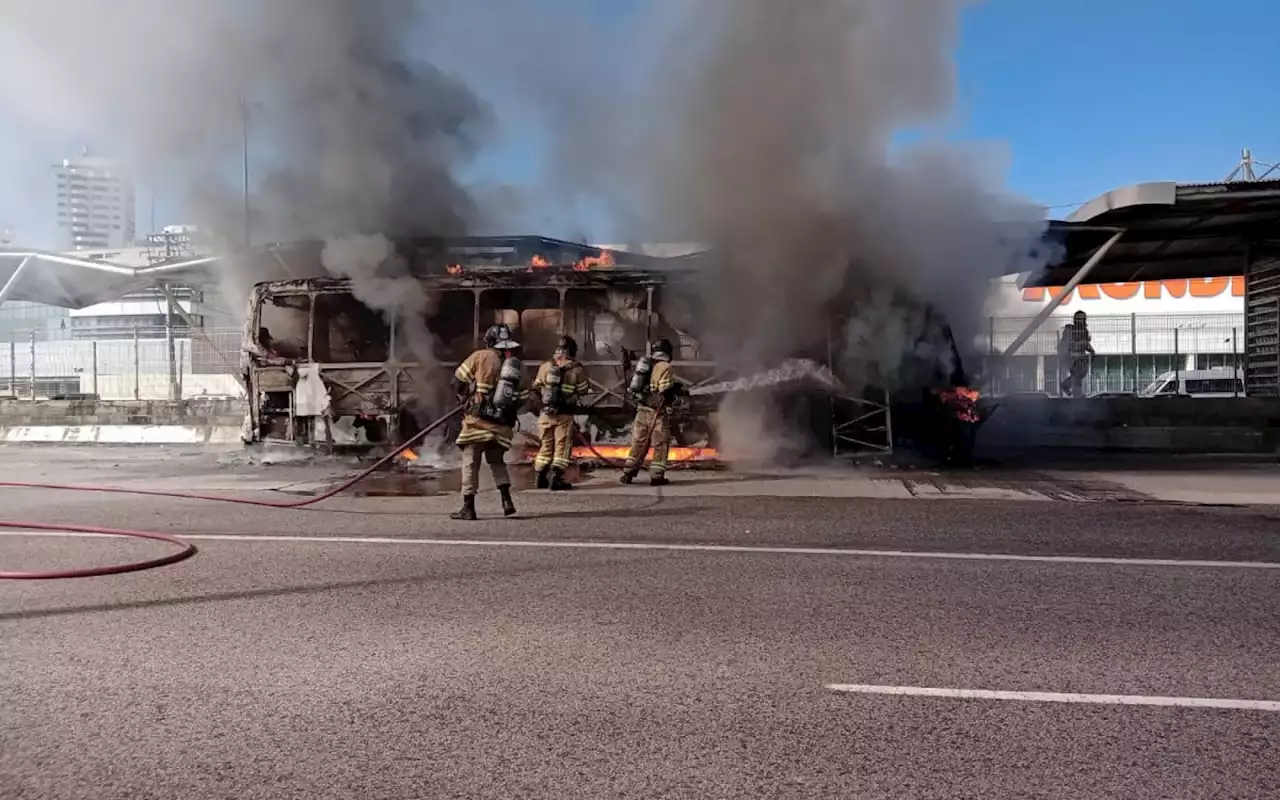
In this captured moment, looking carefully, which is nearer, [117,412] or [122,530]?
[122,530]

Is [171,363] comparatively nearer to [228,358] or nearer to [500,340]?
[228,358]

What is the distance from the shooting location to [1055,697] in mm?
3207

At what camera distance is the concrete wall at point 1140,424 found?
1381 cm

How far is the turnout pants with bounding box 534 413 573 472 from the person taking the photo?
29.7 feet

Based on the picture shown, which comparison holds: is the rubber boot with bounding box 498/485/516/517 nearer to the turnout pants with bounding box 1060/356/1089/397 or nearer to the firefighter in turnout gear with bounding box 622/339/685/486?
the firefighter in turnout gear with bounding box 622/339/685/486

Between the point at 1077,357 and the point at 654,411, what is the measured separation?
1081 cm

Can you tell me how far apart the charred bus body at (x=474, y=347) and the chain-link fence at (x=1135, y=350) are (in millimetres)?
7764

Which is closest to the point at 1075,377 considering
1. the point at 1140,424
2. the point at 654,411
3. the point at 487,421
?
the point at 1140,424

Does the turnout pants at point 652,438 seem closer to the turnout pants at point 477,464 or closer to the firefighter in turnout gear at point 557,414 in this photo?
the firefighter in turnout gear at point 557,414

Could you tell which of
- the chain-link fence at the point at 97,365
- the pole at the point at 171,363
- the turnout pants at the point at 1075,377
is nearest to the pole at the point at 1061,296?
the turnout pants at the point at 1075,377

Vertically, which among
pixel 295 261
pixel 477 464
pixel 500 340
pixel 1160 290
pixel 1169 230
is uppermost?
pixel 1160 290

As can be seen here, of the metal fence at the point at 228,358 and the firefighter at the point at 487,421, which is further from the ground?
the metal fence at the point at 228,358

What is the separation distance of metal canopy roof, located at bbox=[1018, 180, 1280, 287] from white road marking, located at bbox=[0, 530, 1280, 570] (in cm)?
772

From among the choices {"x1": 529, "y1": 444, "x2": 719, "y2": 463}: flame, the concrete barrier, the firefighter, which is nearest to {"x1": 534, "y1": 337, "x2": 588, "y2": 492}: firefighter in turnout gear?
the firefighter
